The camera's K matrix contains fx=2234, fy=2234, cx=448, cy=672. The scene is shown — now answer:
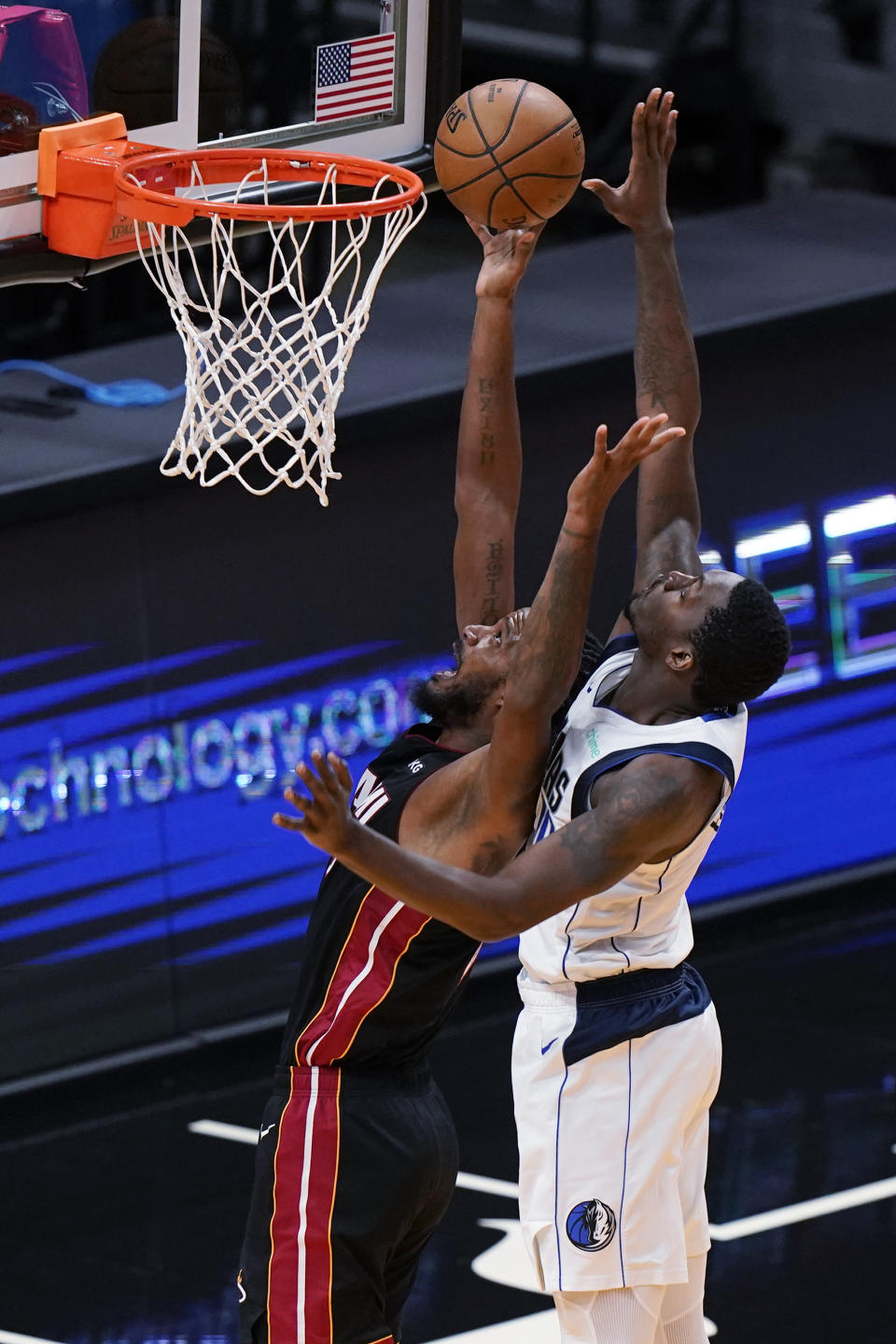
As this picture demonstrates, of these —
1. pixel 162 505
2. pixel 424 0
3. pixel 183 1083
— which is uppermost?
pixel 424 0

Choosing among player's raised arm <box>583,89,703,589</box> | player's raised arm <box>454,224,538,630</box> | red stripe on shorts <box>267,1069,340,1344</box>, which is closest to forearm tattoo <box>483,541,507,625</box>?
player's raised arm <box>454,224,538,630</box>

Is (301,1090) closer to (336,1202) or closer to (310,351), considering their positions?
(336,1202)

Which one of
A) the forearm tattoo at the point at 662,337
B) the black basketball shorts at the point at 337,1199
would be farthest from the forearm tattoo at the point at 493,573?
the black basketball shorts at the point at 337,1199

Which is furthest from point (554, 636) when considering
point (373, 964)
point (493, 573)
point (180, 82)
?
point (180, 82)

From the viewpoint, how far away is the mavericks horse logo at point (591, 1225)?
4.12 meters

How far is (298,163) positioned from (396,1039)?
6.75ft

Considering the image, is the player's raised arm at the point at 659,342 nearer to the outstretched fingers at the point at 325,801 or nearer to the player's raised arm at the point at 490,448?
the player's raised arm at the point at 490,448

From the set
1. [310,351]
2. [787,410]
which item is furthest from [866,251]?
[310,351]

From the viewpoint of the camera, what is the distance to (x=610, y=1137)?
4164 mm

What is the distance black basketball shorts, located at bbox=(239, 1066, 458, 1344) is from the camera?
4.00m

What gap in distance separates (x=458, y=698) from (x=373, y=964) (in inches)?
21.1

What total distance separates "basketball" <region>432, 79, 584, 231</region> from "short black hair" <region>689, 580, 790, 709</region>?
1155 millimetres

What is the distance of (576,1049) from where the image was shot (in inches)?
165

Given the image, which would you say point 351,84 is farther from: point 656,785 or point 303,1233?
point 303,1233
